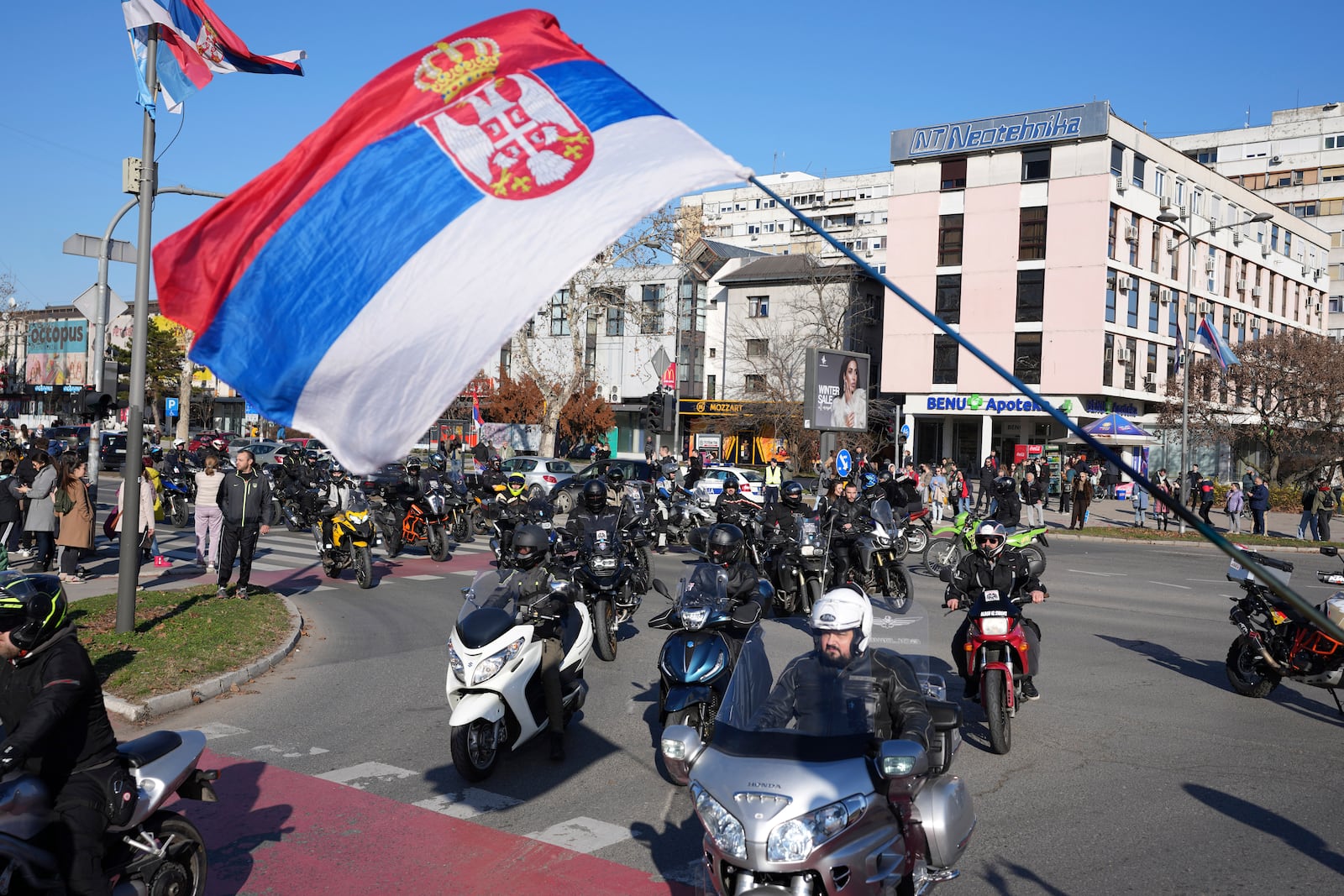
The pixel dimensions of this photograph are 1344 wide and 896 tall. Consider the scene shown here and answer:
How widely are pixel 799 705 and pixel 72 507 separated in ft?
41.9

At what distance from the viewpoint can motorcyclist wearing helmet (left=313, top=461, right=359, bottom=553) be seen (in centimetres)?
1669

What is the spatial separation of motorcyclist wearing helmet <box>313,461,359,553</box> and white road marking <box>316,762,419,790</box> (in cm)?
877

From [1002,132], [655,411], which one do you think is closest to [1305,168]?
[1002,132]

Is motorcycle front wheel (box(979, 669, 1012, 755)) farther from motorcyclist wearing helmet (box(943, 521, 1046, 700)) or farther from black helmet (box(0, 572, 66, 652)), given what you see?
black helmet (box(0, 572, 66, 652))

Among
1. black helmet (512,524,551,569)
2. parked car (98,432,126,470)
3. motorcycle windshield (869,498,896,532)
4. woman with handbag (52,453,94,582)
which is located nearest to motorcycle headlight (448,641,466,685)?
black helmet (512,524,551,569)

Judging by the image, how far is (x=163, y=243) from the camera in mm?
3939

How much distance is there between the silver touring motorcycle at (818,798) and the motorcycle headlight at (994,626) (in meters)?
2.98

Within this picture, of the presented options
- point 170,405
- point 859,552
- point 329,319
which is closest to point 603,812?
point 329,319

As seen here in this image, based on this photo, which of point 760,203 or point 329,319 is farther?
point 760,203

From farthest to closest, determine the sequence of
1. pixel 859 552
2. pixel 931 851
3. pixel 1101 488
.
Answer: pixel 1101 488, pixel 859 552, pixel 931 851

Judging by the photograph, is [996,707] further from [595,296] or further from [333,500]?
[595,296]

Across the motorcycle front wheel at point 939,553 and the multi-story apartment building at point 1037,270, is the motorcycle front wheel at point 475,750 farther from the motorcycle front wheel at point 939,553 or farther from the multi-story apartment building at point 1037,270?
the multi-story apartment building at point 1037,270

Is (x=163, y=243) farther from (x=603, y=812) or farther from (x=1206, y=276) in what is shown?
(x=1206, y=276)

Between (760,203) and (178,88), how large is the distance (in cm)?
9265
